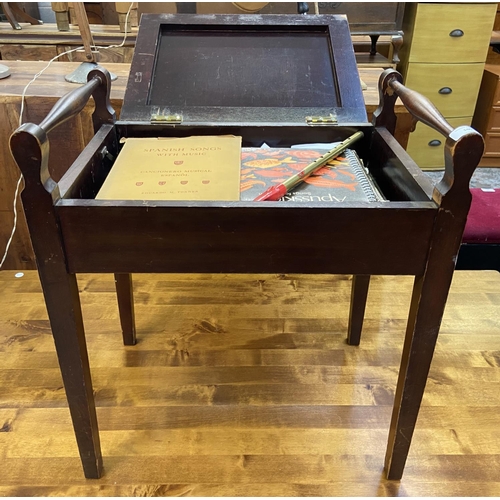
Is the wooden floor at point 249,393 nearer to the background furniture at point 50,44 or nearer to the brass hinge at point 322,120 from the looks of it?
the brass hinge at point 322,120

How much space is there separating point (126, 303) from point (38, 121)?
2.11 feet

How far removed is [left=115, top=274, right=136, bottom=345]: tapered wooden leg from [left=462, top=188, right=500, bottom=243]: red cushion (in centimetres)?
112

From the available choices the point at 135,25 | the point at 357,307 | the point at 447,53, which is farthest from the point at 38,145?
the point at 447,53

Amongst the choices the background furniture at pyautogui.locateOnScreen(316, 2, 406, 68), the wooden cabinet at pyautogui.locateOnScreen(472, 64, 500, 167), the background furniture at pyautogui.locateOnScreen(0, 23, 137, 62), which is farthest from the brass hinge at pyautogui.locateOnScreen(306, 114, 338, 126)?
the wooden cabinet at pyautogui.locateOnScreen(472, 64, 500, 167)

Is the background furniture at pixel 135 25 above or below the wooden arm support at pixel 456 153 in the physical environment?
below

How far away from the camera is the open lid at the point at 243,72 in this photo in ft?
3.73

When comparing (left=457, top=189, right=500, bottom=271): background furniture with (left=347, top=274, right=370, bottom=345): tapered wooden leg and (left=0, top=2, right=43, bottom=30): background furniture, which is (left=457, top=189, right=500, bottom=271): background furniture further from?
(left=0, top=2, right=43, bottom=30): background furniture

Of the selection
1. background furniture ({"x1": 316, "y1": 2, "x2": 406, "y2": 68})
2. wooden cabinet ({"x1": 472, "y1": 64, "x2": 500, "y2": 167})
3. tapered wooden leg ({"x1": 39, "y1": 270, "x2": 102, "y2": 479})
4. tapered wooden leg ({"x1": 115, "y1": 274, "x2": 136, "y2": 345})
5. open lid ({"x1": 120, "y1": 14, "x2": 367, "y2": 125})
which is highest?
open lid ({"x1": 120, "y1": 14, "x2": 367, "y2": 125})

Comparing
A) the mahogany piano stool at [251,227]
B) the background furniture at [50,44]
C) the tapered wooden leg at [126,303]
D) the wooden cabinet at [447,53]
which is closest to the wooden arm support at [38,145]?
the mahogany piano stool at [251,227]

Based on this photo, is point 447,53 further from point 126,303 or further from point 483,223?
point 126,303

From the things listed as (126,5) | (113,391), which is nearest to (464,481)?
(113,391)

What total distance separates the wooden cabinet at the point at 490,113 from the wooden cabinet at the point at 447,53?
5.0 inches

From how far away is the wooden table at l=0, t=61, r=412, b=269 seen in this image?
1445mm

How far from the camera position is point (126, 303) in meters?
1.23
